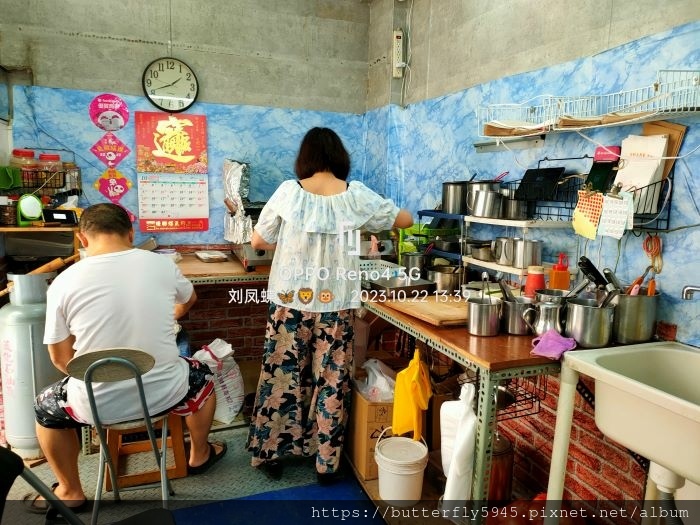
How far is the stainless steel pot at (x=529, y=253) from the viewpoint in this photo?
2359 mm

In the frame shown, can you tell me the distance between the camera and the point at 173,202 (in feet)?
12.3

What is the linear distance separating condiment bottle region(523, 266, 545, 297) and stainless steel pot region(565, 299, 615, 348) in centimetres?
36

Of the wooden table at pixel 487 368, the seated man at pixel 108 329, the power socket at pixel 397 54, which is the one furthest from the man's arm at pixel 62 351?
the power socket at pixel 397 54

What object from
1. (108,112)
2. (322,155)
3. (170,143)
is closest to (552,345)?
(322,155)

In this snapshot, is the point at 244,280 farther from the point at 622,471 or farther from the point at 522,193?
the point at 622,471

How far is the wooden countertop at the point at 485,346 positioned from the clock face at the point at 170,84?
2459 mm

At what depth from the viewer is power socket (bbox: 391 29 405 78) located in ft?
12.1

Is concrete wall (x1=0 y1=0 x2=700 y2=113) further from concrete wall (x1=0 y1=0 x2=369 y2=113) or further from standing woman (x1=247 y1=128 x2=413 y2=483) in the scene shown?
standing woman (x1=247 y1=128 x2=413 y2=483)

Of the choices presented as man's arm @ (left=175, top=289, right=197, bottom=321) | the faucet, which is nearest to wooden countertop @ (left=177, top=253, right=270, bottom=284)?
man's arm @ (left=175, top=289, right=197, bottom=321)

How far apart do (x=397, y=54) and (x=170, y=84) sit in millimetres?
1664

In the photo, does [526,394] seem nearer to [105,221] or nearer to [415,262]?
[415,262]

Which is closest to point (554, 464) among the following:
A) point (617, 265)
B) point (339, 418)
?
point (617, 265)

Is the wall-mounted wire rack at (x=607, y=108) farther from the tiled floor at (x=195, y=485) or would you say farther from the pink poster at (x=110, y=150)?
the pink poster at (x=110, y=150)

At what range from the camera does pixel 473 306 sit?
202 centimetres
